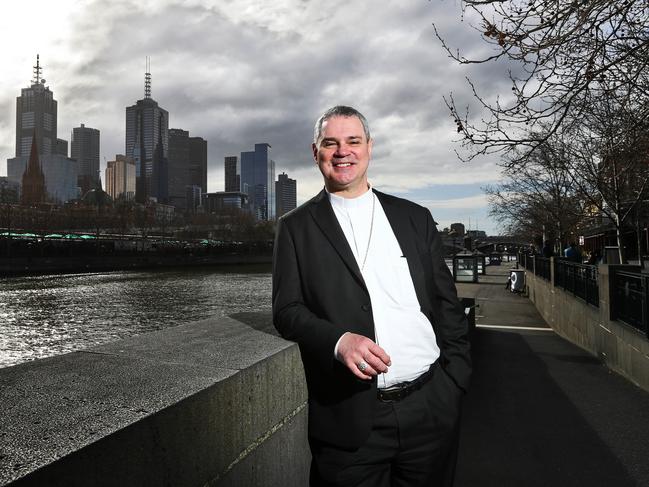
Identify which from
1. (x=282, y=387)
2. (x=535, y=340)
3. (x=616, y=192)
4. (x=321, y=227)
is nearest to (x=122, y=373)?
(x=282, y=387)

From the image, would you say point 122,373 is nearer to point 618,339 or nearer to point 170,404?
point 170,404

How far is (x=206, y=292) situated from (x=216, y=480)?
43785 millimetres

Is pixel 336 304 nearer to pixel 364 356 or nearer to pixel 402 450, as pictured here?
pixel 364 356

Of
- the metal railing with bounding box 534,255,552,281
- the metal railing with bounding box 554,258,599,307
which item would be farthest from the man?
the metal railing with bounding box 534,255,552,281

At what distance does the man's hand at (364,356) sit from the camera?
1.38m

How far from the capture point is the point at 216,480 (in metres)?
1.69

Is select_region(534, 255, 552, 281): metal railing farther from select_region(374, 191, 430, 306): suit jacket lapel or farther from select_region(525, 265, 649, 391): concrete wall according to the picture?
select_region(374, 191, 430, 306): suit jacket lapel

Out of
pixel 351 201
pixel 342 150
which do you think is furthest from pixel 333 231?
pixel 342 150

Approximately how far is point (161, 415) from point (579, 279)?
1172cm

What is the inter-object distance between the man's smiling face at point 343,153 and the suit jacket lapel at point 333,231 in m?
0.11

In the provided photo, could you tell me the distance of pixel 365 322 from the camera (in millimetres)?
1602

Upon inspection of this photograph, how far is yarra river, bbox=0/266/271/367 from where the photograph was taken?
81.0 ft

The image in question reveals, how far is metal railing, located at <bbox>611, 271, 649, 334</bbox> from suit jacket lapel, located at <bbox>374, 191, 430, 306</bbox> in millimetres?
5829

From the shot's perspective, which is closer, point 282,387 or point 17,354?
point 282,387
